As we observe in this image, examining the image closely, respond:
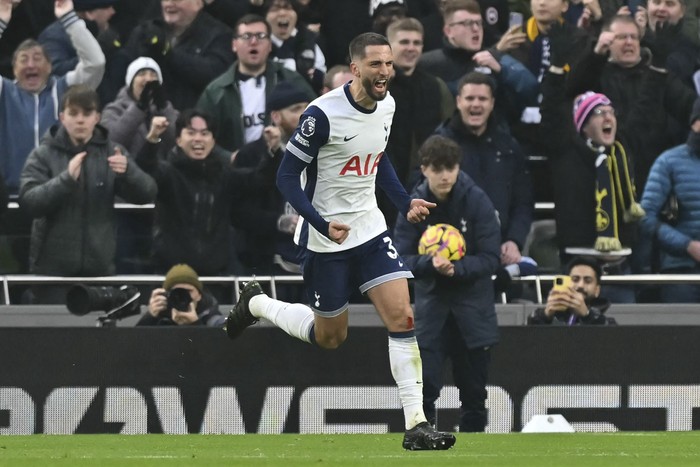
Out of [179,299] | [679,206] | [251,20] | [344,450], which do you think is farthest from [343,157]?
[679,206]

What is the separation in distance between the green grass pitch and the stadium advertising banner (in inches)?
42.4

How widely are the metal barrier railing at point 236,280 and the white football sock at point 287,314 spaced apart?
1924 mm

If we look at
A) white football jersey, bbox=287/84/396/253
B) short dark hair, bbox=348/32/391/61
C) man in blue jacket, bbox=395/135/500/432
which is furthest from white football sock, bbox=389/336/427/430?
man in blue jacket, bbox=395/135/500/432

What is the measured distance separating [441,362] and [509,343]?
0.81 m

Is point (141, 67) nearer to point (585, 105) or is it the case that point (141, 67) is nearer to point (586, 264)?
point (585, 105)

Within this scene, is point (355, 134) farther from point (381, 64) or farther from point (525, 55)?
point (525, 55)

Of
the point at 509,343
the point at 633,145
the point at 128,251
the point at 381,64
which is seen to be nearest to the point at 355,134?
the point at 381,64

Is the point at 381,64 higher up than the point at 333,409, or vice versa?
the point at 381,64

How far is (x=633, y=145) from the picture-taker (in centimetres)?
1318

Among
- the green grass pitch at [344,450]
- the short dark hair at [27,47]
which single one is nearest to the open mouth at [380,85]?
the green grass pitch at [344,450]

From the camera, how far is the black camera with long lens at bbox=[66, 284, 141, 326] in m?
10.9

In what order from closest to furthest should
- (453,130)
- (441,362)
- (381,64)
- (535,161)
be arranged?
1. (381,64)
2. (441,362)
3. (453,130)
4. (535,161)

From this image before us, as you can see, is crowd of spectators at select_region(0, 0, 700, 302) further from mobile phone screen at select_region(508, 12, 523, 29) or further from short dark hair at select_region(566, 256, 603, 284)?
short dark hair at select_region(566, 256, 603, 284)

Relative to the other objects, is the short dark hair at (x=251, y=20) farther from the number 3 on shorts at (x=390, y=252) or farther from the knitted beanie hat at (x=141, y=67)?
the number 3 on shorts at (x=390, y=252)
